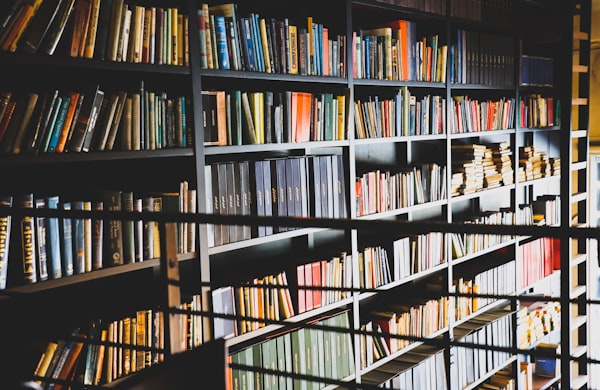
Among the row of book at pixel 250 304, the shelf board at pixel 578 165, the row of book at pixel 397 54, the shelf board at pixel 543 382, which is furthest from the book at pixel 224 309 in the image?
the shelf board at pixel 578 165

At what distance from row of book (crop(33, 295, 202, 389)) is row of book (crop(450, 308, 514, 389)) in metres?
2.01

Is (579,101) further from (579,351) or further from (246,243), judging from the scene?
(246,243)

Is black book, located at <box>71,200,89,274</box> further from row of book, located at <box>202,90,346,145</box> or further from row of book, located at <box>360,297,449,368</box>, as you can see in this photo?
row of book, located at <box>360,297,449,368</box>

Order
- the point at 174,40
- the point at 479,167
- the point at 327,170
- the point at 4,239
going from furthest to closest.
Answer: the point at 479,167
the point at 327,170
the point at 174,40
the point at 4,239

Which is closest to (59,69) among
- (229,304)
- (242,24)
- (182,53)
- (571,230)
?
(182,53)

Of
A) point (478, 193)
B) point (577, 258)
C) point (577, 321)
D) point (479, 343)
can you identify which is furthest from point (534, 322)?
point (478, 193)

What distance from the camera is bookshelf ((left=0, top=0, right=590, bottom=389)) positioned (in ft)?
7.16

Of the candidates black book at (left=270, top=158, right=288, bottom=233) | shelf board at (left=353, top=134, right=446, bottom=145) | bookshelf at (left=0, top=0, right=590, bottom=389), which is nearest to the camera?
bookshelf at (left=0, top=0, right=590, bottom=389)

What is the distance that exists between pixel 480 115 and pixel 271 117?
73.5 inches

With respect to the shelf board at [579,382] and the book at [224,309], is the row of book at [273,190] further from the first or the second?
the shelf board at [579,382]

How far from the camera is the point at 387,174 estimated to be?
3326mm

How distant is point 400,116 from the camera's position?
333 cm

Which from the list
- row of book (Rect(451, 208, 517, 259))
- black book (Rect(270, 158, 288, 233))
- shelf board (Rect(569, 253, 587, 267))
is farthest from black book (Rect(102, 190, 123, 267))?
shelf board (Rect(569, 253, 587, 267))

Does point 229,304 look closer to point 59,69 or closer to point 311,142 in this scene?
point 311,142
